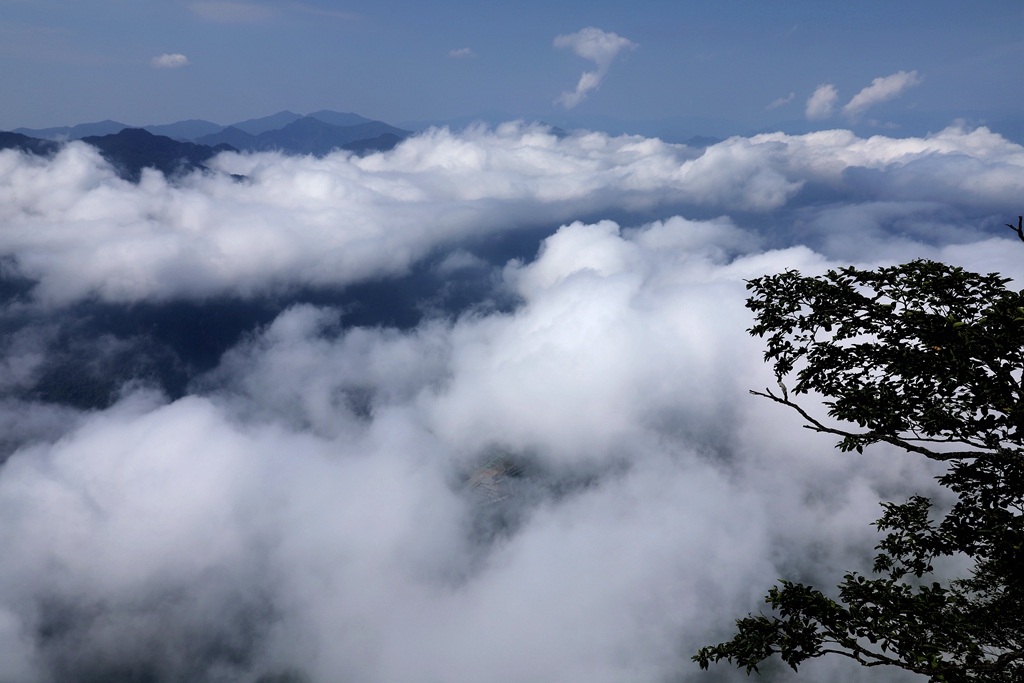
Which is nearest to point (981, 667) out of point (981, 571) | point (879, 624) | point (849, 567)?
point (879, 624)

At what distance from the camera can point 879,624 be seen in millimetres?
9422

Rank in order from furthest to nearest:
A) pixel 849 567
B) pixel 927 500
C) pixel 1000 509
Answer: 1. pixel 849 567
2. pixel 927 500
3. pixel 1000 509

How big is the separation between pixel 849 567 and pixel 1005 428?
228 metres

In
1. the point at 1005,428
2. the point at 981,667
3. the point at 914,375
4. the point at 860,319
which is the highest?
the point at 860,319

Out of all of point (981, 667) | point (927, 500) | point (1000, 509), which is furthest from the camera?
point (927, 500)

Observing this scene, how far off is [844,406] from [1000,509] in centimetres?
336

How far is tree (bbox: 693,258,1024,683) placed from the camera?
9.30 metres

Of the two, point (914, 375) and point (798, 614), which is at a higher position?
point (914, 375)

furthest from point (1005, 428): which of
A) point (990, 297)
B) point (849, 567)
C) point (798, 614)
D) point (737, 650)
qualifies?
point (849, 567)

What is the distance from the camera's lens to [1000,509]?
1014 centimetres

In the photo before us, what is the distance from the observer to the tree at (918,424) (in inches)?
366

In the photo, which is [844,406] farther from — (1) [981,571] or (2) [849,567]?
(2) [849,567]

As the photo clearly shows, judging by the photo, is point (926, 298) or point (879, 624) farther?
point (926, 298)

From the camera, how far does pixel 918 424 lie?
9.91m
